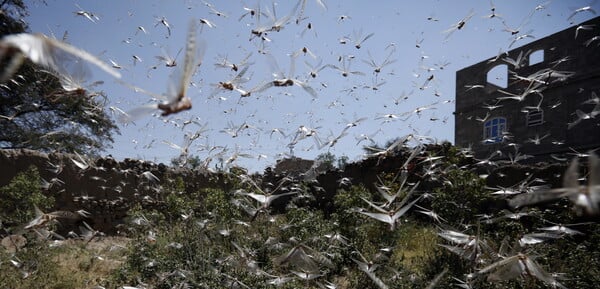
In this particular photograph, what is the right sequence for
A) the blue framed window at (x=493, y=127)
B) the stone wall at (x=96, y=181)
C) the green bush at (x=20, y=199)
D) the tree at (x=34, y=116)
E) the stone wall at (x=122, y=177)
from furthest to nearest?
the blue framed window at (x=493, y=127)
the tree at (x=34, y=116)
the stone wall at (x=96, y=181)
the stone wall at (x=122, y=177)
the green bush at (x=20, y=199)

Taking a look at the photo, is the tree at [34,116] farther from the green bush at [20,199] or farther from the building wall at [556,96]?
the building wall at [556,96]

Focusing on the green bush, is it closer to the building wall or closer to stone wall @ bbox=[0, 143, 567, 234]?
stone wall @ bbox=[0, 143, 567, 234]

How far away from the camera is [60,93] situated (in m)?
1.12

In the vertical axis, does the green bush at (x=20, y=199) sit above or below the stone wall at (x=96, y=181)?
above

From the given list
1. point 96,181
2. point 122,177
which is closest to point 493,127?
point 122,177

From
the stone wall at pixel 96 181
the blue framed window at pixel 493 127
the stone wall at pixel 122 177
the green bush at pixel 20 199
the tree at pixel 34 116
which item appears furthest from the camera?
the blue framed window at pixel 493 127

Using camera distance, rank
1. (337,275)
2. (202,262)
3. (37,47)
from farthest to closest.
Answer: (337,275) < (202,262) < (37,47)

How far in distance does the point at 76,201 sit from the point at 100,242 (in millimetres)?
1409

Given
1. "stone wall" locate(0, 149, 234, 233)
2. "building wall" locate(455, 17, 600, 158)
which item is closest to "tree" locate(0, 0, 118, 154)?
"stone wall" locate(0, 149, 234, 233)

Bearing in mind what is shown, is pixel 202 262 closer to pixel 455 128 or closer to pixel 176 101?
pixel 176 101

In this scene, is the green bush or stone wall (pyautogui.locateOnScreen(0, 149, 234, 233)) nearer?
the green bush

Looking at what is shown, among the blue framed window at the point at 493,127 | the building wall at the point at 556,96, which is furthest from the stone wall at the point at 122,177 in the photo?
the blue framed window at the point at 493,127

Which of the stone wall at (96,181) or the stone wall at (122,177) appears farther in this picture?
the stone wall at (96,181)

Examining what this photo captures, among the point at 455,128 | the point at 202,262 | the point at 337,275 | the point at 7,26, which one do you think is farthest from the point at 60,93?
the point at 455,128
